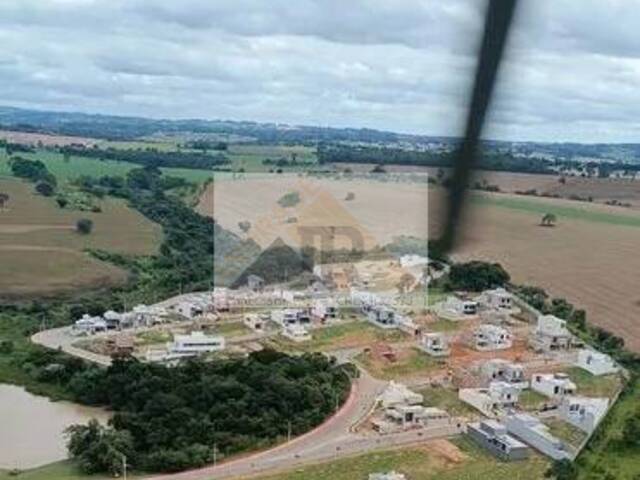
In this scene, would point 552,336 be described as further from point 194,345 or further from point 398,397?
point 194,345

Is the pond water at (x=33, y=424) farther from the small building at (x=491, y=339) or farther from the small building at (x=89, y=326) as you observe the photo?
the small building at (x=491, y=339)

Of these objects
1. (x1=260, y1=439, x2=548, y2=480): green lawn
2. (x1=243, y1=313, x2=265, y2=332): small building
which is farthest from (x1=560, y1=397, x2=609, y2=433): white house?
(x1=243, y1=313, x2=265, y2=332): small building

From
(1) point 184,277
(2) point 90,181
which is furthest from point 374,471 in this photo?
(2) point 90,181

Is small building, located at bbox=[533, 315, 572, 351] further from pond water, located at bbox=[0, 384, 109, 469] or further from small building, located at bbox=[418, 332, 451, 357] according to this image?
pond water, located at bbox=[0, 384, 109, 469]

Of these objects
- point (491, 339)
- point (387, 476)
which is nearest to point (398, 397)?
point (387, 476)

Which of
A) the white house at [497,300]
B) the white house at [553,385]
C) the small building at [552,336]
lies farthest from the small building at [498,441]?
the white house at [497,300]

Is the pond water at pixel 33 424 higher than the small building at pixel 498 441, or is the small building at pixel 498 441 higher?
the small building at pixel 498 441
